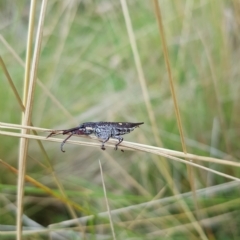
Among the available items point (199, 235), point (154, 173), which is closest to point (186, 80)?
point (154, 173)

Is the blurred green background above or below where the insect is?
above

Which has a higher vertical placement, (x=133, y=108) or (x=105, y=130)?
(x=133, y=108)

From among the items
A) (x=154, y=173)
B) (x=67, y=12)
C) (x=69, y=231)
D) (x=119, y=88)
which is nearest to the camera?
(x=69, y=231)

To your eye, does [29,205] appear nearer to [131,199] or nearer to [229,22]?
[131,199]

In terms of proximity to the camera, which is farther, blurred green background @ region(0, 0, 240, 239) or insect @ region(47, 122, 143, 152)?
blurred green background @ region(0, 0, 240, 239)

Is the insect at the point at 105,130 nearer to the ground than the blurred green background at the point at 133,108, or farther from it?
nearer to the ground

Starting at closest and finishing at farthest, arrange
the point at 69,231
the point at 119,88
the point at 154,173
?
the point at 69,231
the point at 154,173
the point at 119,88

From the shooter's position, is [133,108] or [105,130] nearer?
[105,130]

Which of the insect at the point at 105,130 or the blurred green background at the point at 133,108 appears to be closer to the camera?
the insect at the point at 105,130
